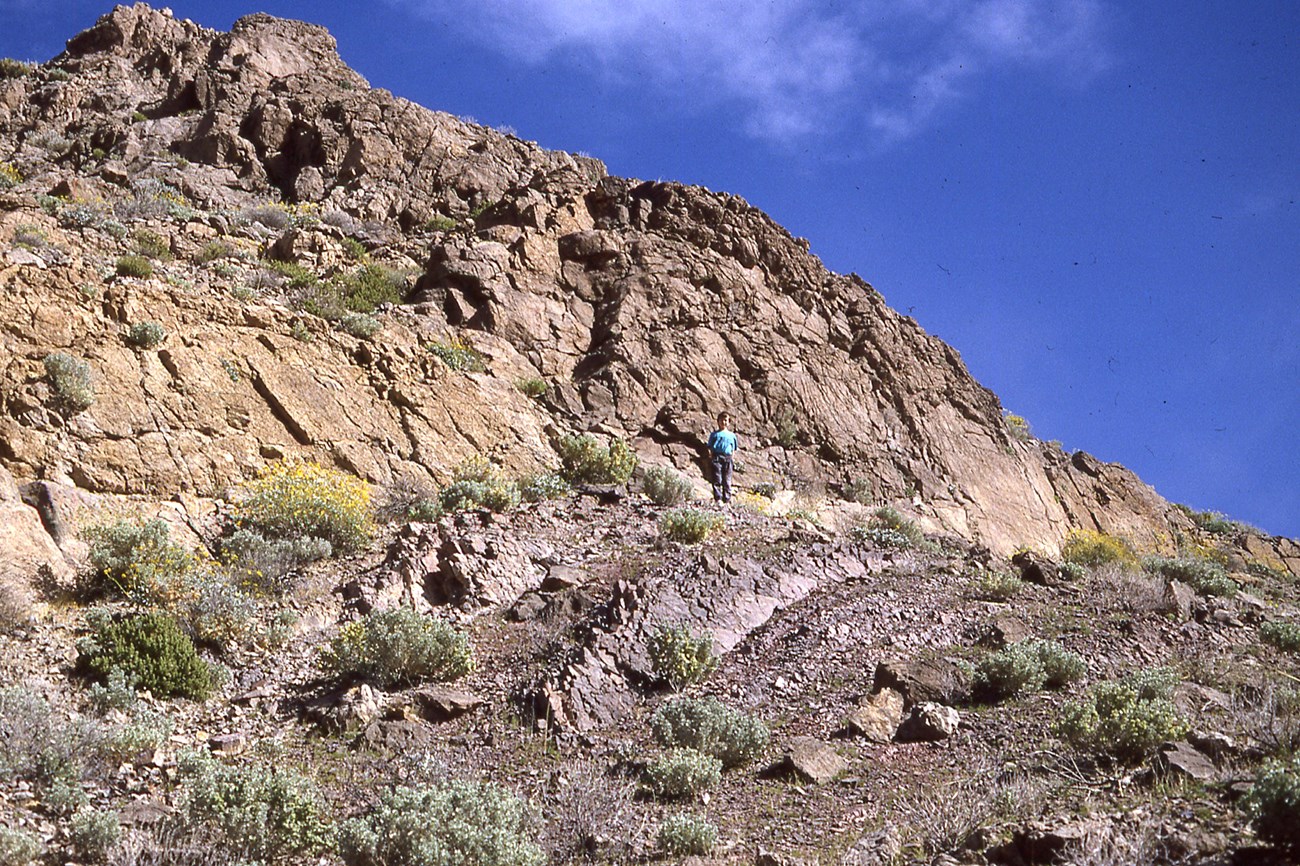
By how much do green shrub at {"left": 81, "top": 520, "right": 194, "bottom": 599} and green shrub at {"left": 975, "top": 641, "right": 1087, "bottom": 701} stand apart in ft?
23.9

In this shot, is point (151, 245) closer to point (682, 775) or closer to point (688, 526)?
point (688, 526)

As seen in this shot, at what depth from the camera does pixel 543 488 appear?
1255cm

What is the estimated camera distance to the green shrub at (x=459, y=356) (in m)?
14.9

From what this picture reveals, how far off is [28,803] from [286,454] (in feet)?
21.2

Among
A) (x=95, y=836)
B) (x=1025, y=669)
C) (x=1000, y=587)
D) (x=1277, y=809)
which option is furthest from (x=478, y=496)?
(x=1277, y=809)

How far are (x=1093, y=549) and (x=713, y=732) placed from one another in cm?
1338

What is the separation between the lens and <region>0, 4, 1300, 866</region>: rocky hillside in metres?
5.85

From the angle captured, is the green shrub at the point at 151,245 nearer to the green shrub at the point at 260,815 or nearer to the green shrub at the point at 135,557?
Result: the green shrub at the point at 135,557

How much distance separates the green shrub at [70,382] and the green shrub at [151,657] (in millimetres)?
3444

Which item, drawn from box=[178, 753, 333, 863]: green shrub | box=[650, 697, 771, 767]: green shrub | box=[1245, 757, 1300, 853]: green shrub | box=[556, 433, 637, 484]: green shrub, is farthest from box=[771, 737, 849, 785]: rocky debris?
box=[556, 433, 637, 484]: green shrub

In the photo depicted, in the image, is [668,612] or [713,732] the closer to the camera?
[713,732]

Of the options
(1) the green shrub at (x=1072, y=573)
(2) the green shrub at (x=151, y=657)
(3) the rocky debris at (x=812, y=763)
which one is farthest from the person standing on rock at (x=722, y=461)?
(2) the green shrub at (x=151, y=657)

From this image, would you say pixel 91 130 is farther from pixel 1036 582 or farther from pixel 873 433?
pixel 1036 582

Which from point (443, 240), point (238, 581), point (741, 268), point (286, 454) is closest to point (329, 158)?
point (443, 240)
